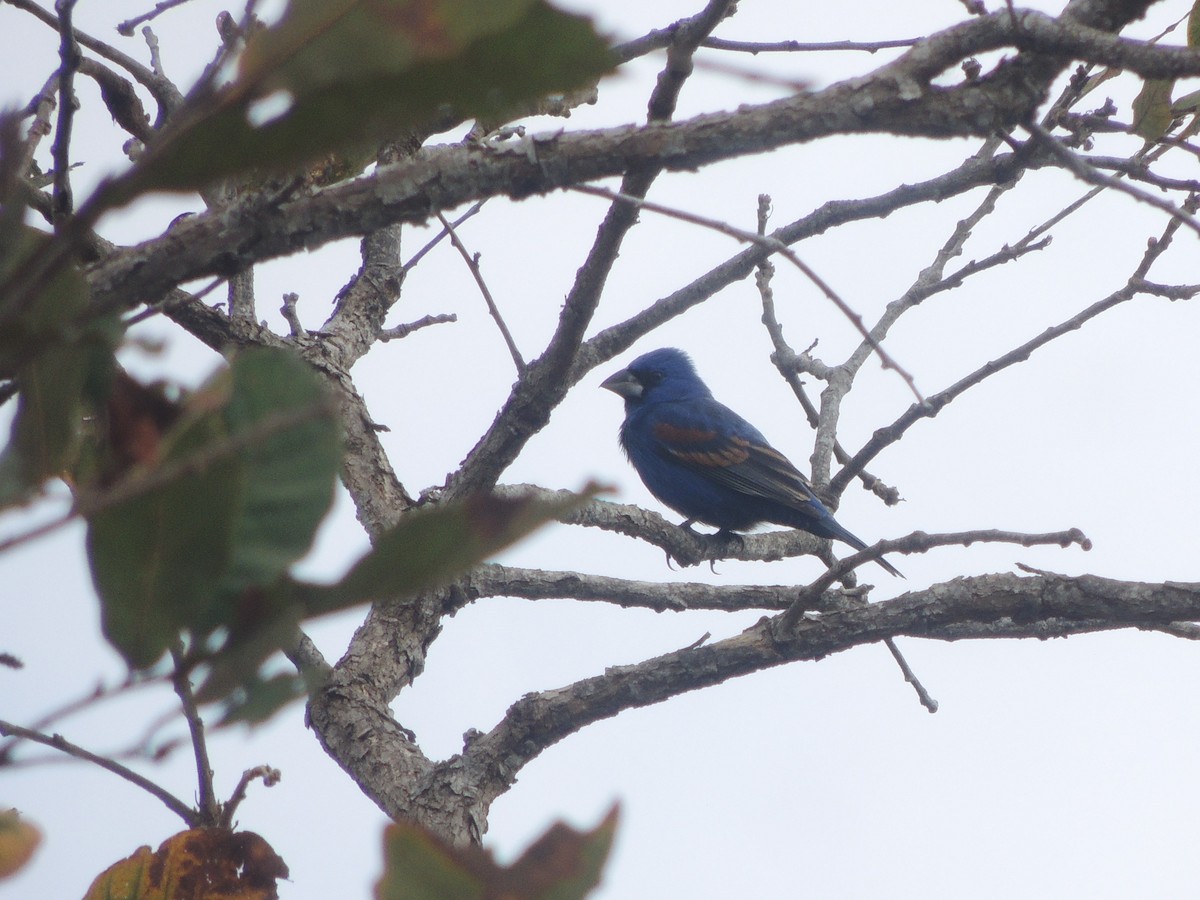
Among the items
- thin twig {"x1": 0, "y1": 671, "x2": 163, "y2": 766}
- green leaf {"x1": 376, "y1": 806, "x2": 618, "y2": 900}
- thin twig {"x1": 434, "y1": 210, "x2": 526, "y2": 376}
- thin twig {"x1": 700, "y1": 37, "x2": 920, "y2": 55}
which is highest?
thin twig {"x1": 700, "y1": 37, "x2": 920, "y2": 55}

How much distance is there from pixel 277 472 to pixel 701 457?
714cm

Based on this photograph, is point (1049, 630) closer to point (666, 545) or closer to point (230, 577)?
point (666, 545)

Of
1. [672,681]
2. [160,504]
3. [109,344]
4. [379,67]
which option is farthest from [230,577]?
[672,681]

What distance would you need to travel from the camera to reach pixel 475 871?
597mm

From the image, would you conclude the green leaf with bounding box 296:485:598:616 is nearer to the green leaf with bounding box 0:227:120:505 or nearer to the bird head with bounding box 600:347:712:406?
the green leaf with bounding box 0:227:120:505

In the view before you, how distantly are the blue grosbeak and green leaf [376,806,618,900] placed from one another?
6158mm

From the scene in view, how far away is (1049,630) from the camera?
3256mm

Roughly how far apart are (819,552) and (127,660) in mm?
4942

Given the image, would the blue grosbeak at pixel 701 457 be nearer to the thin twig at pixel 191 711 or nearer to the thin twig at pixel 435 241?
the thin twig at pixel 435 241

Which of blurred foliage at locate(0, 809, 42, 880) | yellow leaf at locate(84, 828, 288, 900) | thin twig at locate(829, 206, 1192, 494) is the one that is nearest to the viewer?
blurred foliage at locate(0, 809, 42, 880)

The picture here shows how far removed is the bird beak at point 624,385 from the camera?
8656mm

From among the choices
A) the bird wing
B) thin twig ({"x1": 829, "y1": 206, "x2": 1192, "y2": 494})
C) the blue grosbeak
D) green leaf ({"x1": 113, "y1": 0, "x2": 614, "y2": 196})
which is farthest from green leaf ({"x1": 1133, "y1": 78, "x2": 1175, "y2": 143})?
the bird wing

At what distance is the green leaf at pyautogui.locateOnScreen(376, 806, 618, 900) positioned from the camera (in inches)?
23.3

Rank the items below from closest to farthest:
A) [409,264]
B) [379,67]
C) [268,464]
→ [379,67] < [268,464] < [409,264]
